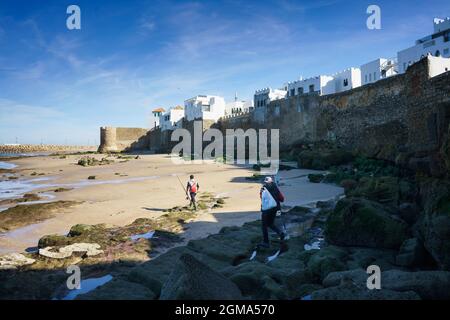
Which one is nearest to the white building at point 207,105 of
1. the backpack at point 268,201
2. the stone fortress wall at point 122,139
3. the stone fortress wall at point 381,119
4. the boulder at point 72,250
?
the stone fortress wall at point 381,119

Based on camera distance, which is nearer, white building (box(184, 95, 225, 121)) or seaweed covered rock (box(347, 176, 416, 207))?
seaweed covered rock (box(347, 176, 416, 207))

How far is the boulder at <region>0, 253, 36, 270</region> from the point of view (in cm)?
634

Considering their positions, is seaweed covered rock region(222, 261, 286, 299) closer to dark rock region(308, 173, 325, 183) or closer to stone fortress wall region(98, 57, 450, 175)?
stone fortress wall region(98, 57, 450, 175)

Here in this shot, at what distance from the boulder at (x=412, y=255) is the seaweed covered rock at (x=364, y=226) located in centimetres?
72

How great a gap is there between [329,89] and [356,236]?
1785 inches

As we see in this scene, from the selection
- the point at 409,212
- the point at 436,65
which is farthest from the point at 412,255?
the point at 436,65

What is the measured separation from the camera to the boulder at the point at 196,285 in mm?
3344

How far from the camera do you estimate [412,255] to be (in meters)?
4.77

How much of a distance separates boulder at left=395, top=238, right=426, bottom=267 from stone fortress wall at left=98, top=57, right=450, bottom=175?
1600 mm

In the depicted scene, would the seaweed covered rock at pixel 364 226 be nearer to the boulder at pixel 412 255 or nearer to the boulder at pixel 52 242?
the boulder at pixel 412 255

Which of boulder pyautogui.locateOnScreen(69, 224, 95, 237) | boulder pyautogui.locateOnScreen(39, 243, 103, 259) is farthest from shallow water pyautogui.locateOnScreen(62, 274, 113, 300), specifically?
boulder pyautogui.locateOnScreen(69, 224, 95, 237)

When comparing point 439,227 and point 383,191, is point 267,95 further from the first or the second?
point 439,227

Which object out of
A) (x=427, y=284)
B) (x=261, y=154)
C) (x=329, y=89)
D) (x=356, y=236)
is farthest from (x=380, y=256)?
(x=329, y=89)

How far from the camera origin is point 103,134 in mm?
69000
